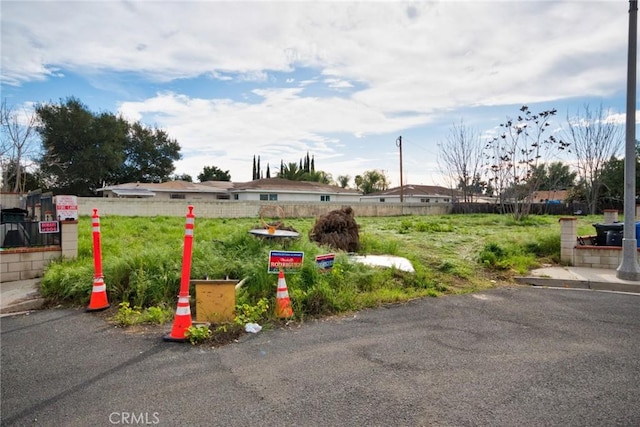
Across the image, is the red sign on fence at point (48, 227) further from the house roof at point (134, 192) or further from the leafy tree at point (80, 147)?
the leafy tree at point (80, 147)

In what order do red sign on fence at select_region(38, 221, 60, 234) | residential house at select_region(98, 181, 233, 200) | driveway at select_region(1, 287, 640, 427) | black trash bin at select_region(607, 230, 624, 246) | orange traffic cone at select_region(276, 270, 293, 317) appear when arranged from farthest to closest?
residential house at select_region(98, 181, 233, 200) → black trash bin at select_region(607, 230, 624, 246) → red sign on fence at select_region(38, 221, 60, 234) → orange traffic cone at select_region(276, 270, 293, 317) → driveway at select_region(1, 287, 640, 427)

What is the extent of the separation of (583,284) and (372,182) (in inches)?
2179

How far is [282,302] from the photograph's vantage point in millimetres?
4574

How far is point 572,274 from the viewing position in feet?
22.8

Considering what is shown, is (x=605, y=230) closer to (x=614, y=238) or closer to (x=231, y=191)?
(x=614, y=238)

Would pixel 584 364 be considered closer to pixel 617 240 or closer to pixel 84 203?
pixel 617 240

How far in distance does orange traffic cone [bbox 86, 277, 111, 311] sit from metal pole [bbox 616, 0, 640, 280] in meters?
8.35

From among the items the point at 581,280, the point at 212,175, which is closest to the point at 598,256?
the point at 581,280

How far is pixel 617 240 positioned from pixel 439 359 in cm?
672

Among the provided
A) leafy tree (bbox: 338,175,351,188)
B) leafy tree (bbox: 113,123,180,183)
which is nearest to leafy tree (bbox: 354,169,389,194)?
leafy tree (bbox: 338,175,351,188)

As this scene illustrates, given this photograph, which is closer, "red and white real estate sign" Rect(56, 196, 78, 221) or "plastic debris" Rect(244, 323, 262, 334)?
"plastic debris" Rect(244, 323, 262, 334)

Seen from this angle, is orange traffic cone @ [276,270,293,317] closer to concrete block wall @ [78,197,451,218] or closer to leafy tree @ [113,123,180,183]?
concrete block wall @ [78,197,451,218]

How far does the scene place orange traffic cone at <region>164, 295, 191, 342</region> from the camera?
3.80 meters

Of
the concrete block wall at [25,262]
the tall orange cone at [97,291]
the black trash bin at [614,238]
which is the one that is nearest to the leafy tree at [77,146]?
the concrete block wall at [25,262]
